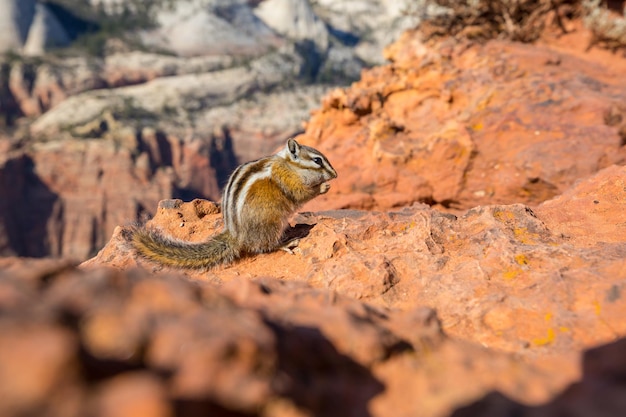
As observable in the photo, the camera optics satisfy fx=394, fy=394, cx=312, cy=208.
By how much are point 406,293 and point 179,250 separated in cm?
229

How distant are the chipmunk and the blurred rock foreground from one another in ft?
0.53

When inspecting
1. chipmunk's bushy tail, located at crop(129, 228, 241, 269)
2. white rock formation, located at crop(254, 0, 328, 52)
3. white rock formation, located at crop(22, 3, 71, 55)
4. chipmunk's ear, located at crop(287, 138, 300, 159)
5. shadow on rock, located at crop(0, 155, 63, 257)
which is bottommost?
shadow on rock, located at crop(0, 155, 63, 257)

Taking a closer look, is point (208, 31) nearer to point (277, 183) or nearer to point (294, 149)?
point (294, 149)

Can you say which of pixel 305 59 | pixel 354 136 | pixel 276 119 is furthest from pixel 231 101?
pixel 354 136

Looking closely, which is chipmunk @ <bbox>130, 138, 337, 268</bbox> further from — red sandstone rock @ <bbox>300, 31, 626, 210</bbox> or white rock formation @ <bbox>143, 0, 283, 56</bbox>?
white rock formation @ <bbox>143, 0, 283, 56</bbox>

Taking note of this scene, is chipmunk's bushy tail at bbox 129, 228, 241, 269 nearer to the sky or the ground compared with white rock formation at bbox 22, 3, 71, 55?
nearer to the ground

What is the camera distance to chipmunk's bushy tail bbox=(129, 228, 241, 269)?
3932 millimetres

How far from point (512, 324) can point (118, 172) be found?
3752 centimetres

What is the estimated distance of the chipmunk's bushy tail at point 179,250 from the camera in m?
3.93

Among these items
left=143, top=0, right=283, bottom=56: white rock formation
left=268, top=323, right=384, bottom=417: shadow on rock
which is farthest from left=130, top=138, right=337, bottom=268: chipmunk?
left=143, top=0, right=283, bottom=56: white rock formation

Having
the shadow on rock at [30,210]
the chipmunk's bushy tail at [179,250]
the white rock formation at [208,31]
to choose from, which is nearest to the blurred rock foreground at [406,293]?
the chipmunk's bushy tail at [179,250]

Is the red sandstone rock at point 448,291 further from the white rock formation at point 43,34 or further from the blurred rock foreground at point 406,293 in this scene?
the white rock formation at point 43,34

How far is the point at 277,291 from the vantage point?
6.53 ft

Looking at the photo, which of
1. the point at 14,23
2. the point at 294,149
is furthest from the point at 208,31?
the point at 294,149
